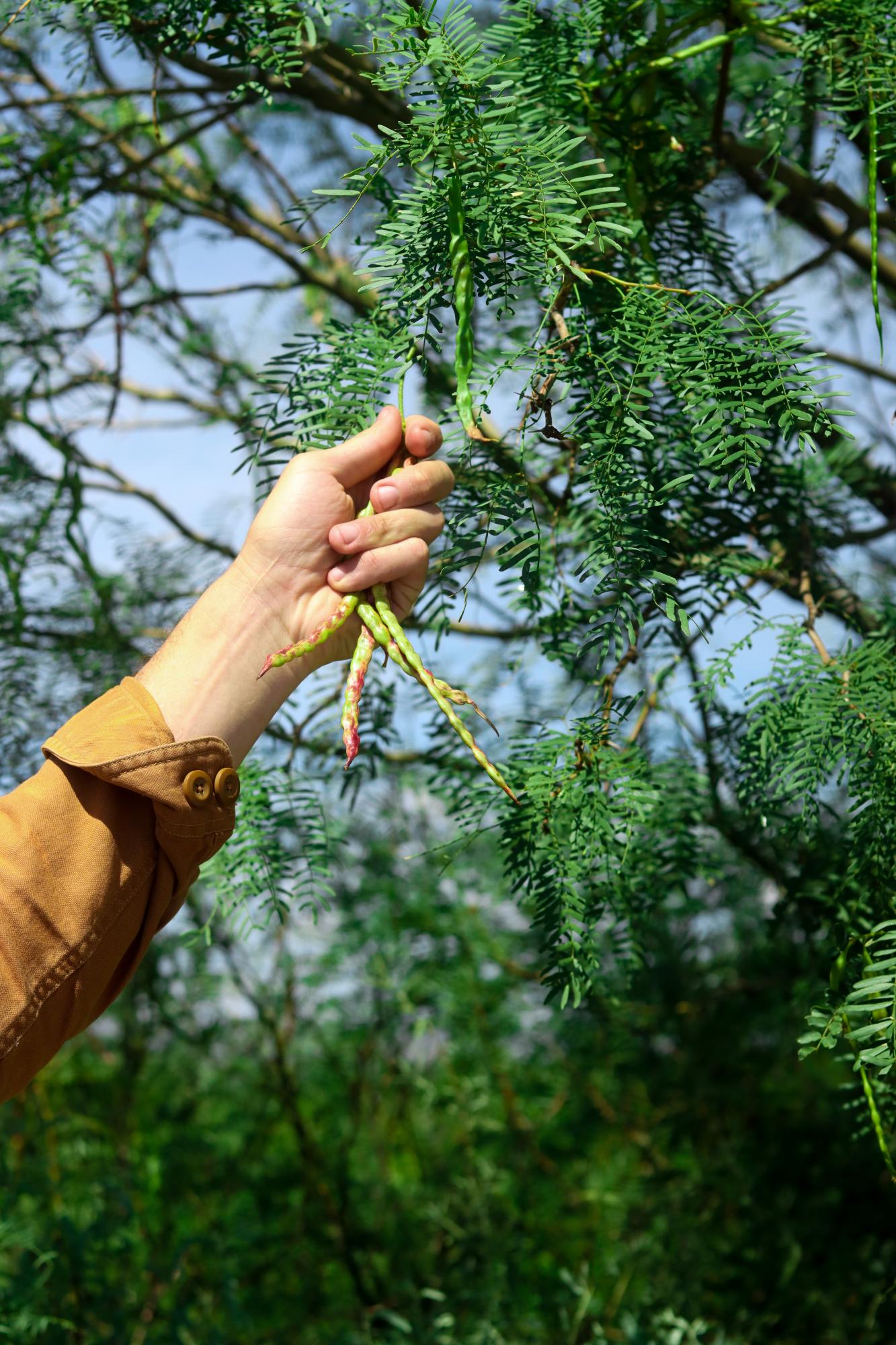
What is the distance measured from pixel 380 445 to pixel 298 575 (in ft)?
0.25

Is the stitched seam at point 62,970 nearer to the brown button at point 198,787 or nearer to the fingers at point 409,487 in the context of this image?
the brown button at point 198,787

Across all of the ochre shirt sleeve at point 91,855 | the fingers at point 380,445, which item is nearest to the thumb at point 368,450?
the fingers at point 380,445

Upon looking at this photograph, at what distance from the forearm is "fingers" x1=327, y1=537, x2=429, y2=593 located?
56 mm

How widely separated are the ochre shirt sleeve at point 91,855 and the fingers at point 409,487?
0.43ft

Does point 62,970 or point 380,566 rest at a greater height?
point 380,566

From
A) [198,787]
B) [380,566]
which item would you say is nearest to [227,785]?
[198,787]

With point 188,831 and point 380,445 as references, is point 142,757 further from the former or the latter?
point 380,445

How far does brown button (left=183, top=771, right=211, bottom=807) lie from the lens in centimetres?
48

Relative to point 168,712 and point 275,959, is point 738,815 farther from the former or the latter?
point 275,959

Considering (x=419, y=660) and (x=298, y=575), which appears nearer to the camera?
(x=419, y=660)

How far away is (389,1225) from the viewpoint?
127 cm

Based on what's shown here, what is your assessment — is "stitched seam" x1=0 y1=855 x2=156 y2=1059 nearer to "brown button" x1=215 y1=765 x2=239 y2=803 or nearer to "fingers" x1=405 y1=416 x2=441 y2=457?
"brown button" x1=215 y1=765 x2=239 y2=803

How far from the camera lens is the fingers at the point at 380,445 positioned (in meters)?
0.48

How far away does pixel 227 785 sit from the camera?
50 centimetres
